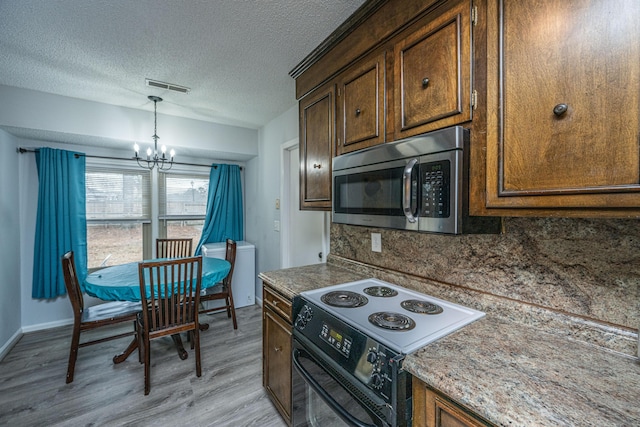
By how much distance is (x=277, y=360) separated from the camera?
5.57ft

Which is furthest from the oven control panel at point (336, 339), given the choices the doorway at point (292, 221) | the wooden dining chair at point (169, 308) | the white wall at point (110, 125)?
the white wall at point (110, 125)

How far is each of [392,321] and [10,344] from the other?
3.71m

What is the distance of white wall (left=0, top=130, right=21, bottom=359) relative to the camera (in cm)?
252

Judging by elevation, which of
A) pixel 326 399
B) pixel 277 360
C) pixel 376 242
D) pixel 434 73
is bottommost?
pixel 277 360

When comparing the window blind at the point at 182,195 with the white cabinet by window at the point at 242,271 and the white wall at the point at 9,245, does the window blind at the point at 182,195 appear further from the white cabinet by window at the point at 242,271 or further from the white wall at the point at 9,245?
the white wall at the point at 9,245

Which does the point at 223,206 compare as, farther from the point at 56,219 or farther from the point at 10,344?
the point at 10,344

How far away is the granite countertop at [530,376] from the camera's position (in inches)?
25.1

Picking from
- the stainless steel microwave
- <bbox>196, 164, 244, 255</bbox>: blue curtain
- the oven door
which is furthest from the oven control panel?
<bbox>196, 164, 244, 255</bbox>: blue curtain

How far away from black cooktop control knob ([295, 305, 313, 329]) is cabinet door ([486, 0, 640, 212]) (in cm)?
92

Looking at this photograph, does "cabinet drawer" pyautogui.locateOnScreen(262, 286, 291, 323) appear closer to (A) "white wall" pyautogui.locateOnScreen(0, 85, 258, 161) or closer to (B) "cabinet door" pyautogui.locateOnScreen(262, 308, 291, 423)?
(B) "cabinet door" pyautogui.locateOnScreen(262, 308, 291, 423)

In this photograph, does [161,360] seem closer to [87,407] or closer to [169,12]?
[87,407]

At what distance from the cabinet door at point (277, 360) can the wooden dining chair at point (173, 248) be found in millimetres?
1974

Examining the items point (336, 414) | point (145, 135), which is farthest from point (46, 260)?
point (336, 414)

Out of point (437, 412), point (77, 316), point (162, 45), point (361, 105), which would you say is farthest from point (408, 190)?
point (77, 316)
